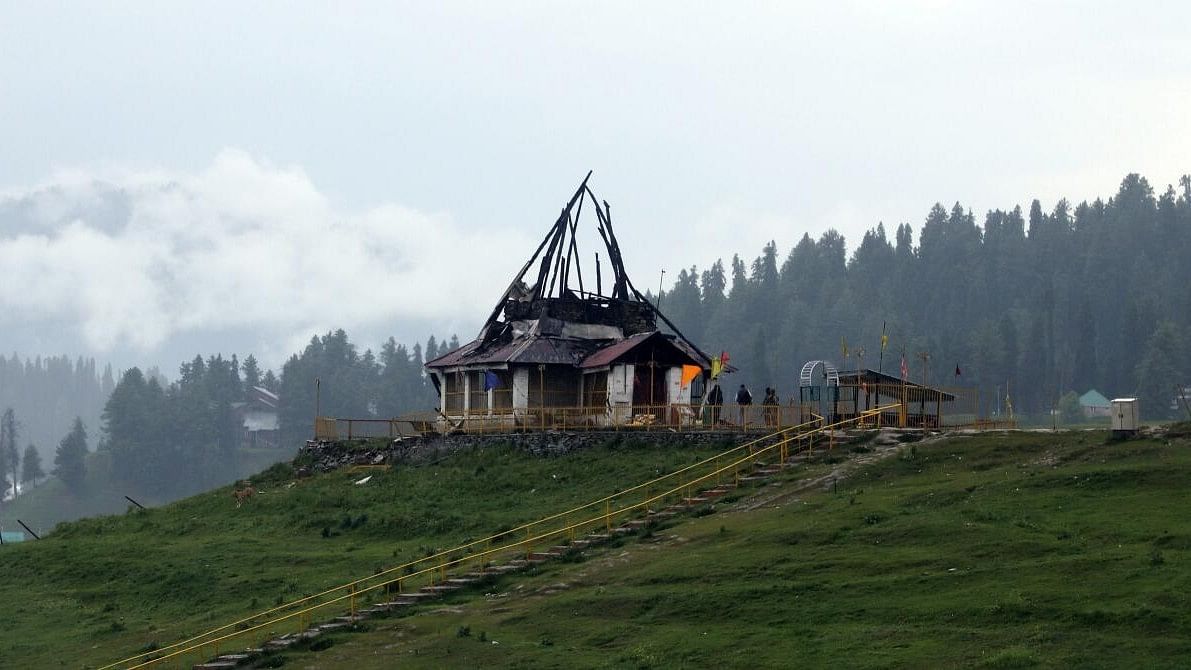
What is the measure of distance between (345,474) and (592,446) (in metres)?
13.8

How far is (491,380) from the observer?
2948 inches

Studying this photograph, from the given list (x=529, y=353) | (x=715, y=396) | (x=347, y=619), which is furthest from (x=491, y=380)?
(x=347, y=619)

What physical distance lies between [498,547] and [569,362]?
995 inches

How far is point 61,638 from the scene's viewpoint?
49.0 metres

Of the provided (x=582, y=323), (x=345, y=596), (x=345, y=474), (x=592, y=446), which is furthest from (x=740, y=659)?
(x=582, y=323)

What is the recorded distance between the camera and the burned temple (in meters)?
72.1

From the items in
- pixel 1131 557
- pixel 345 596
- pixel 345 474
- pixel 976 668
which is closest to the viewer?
pixel 976 668

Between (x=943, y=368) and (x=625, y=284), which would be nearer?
(x=625, y=284)

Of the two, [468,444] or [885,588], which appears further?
[468,444]

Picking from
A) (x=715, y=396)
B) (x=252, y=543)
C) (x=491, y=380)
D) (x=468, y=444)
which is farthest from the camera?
(x=715, y=396)

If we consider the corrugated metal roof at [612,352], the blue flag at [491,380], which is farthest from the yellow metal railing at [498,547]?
the blue flag at [491,380]

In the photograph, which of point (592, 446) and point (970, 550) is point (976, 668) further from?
point (592, 446)

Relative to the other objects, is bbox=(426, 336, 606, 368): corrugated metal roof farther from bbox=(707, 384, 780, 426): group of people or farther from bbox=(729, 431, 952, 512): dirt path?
bbox=(729, 431, 952, 512): dirt path

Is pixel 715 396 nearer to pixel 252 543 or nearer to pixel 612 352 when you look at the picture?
pixel 612 352
